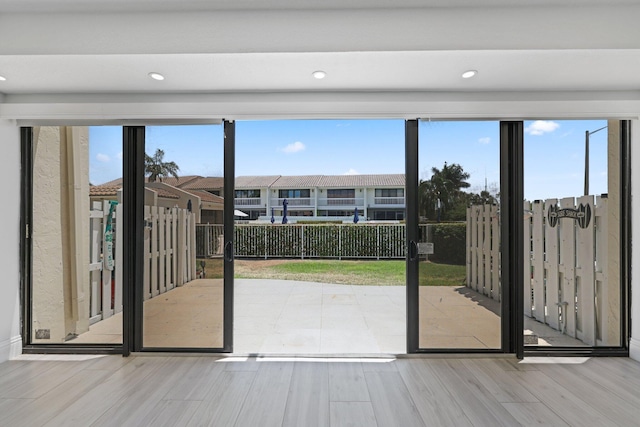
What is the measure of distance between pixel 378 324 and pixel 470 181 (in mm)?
1942

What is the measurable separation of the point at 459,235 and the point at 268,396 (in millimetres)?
1960

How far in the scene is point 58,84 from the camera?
107 inches

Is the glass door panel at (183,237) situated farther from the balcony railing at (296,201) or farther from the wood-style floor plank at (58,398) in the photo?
the balcony railing at (296,201)

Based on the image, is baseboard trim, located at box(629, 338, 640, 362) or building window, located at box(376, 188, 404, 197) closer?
baseboard trim, located at box(629, 338, 640, 362)

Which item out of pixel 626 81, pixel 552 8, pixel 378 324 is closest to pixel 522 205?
pixel 626 81

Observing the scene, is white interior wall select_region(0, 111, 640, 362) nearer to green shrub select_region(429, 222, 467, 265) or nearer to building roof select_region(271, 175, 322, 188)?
green shrub select_region(429, 222, 467, 265)

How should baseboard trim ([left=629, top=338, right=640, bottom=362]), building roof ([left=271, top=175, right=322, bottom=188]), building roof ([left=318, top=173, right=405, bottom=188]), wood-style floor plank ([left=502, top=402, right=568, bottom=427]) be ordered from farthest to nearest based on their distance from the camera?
building roof ([left=271, top=175, right=322, bottom=188])
building roof ([left=318, top=173, right=405, bottom=188])
baseboard trim ([left=629, top=338, right=640, bottom=362])
wood-style floor plank ([left=502, top=402, right=568, bottom=427])

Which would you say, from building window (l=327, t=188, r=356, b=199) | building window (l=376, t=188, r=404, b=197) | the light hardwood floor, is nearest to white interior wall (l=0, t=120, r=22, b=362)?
the light hardwood floor

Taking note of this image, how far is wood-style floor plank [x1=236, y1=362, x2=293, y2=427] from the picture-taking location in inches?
82.0

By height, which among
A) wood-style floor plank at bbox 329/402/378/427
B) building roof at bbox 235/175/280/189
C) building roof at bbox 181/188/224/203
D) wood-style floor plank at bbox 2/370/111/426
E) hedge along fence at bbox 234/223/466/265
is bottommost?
wood-style floor plank at bbox 2/370/111/426

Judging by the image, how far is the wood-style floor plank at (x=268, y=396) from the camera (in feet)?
6.84

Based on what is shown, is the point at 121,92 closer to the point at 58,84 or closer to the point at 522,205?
the point at 58,84

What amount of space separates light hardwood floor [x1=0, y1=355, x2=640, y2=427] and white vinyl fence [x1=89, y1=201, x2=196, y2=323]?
524 mm

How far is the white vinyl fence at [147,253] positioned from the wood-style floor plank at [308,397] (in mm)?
1275
